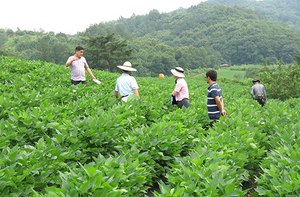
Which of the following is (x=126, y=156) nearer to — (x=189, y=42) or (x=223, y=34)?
(x=223, y=34)

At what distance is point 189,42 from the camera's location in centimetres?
14850

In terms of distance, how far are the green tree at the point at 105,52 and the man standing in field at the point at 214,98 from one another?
40.5m

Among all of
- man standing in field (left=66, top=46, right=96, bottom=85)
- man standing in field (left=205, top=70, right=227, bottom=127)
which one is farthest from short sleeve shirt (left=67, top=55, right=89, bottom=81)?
man standing in field (left=205, top=70, right=227, bottom=127)

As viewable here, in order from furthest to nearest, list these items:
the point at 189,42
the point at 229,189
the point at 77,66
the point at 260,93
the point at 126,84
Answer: the point at 189,42 → the point at 260,93 → the point at 77,66 → the point at 126,84 → the point at 229,189

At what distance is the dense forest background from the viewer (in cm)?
8444

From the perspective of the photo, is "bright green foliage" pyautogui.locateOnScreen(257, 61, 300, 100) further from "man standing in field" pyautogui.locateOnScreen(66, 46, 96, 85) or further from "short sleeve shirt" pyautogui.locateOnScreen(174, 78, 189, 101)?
"man standing in field" pyautogui.locateOnScreen(66, 46, 96, 85)

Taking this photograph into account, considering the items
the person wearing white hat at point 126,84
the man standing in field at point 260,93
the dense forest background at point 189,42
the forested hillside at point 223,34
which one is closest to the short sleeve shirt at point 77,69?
the person wearing white hat at point 126,84

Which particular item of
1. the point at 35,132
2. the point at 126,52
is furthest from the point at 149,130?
the point at 126,52

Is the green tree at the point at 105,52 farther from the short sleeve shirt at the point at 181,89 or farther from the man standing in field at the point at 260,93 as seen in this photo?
the short sleeve shirt at the point at 181,89

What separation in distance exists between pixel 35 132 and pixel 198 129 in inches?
124

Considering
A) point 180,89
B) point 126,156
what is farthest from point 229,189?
point 180,89

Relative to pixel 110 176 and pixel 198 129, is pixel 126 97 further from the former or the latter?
pixel 110 176

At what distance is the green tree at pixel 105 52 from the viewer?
4388cm

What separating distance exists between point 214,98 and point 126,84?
2.29 metres
